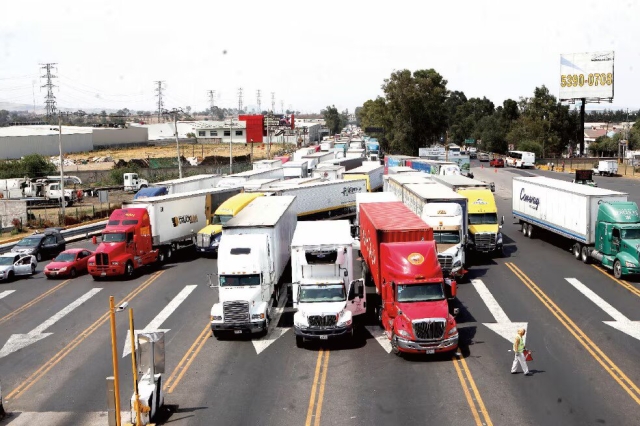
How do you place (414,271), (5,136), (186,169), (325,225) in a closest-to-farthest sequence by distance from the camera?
(414,271), (325,225), (186,169), (5,136)

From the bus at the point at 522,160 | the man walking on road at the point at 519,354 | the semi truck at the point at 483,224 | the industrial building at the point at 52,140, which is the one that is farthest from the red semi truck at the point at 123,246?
the industrial building at the point at 52,140

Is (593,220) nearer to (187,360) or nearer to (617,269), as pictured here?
(617,269)

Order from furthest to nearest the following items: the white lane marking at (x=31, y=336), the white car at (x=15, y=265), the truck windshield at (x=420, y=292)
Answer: the white car at (x=15, y=265)
the white lane marking at (x=31, y=336)
the truck windshield at (x=420, y=292)

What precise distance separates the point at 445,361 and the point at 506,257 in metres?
19.1

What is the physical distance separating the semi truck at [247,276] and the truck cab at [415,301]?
4804 millimetres

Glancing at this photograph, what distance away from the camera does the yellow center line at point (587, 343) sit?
1928 cm

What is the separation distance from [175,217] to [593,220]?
2504 cm

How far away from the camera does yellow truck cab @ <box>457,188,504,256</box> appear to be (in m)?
37.8

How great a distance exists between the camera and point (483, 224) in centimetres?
3841

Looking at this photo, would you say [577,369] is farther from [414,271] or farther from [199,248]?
[199,248]

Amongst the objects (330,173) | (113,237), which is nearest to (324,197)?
(330,173)

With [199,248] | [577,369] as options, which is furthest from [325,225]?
[199,248]

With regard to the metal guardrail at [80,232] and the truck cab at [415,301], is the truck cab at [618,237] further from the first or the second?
the metal guardrail at [80,232]

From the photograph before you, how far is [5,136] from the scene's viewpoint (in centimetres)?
11975
